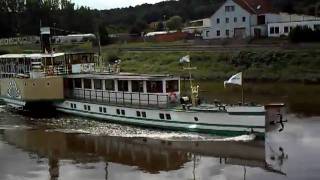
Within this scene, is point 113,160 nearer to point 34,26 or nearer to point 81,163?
point 81,163

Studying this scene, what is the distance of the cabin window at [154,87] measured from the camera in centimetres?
3538

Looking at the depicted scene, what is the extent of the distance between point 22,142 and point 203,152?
11.4 meters

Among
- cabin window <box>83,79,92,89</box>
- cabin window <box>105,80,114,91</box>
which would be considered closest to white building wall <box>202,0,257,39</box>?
cabin window <box>83,79,92,89</box>

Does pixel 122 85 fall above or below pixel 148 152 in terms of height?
above

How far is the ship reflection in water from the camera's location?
86.9 ft

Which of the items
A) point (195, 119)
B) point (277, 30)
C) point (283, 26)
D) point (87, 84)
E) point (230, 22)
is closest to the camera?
point (195, 119)

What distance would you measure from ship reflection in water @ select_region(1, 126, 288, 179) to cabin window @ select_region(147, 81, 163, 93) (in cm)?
447

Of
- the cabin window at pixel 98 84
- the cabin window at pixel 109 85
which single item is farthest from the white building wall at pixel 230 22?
the cabin window at pixel 109 85

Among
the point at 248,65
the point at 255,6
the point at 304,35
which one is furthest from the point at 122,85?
the point at 255,6

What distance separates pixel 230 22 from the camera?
8450 centimetres

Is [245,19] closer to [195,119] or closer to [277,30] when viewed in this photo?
[277,30]

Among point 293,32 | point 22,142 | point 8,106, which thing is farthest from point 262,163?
point 293,32

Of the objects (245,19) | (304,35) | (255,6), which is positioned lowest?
(304,35)

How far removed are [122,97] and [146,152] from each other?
918cm
